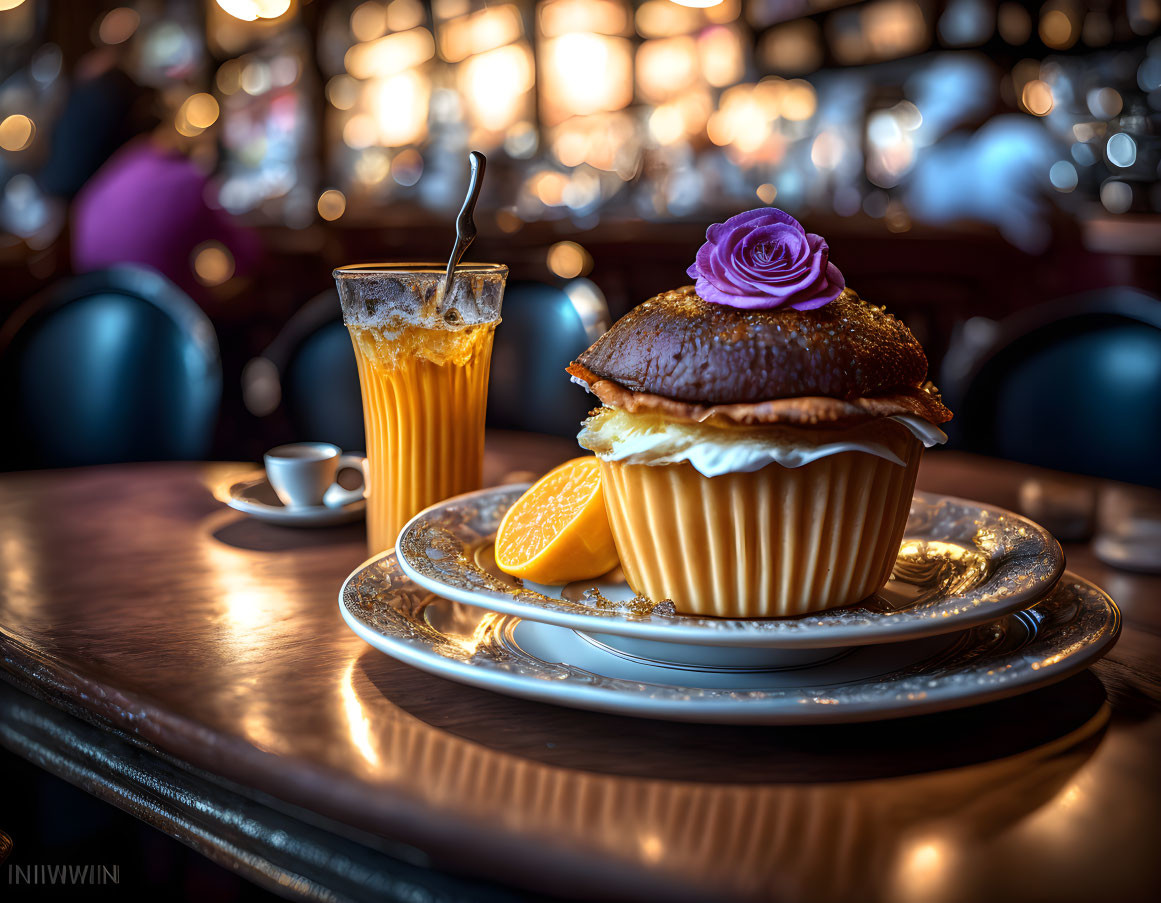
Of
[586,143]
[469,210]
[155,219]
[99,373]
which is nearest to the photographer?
[469,210]

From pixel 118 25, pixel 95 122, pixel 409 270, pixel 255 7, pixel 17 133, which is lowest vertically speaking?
pixel 409 270

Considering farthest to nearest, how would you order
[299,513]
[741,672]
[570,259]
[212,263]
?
1. [570,259]
2. [212,263]
3. [299,513]
4. [741,672]

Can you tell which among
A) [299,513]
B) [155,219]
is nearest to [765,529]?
[299,513]

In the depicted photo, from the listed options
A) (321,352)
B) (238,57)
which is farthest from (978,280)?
(238,57)

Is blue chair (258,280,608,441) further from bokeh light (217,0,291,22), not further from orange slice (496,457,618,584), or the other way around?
bokeh light (217,0,291,22)

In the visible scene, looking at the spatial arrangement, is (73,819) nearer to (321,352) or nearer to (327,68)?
(321,352)

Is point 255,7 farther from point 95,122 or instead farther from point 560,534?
point 560,534

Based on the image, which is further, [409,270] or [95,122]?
[95,122]

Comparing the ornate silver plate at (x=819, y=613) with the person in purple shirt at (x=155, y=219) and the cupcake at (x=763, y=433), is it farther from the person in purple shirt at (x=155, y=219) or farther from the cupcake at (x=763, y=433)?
the person in purple shirt at (x=155, y=219)
